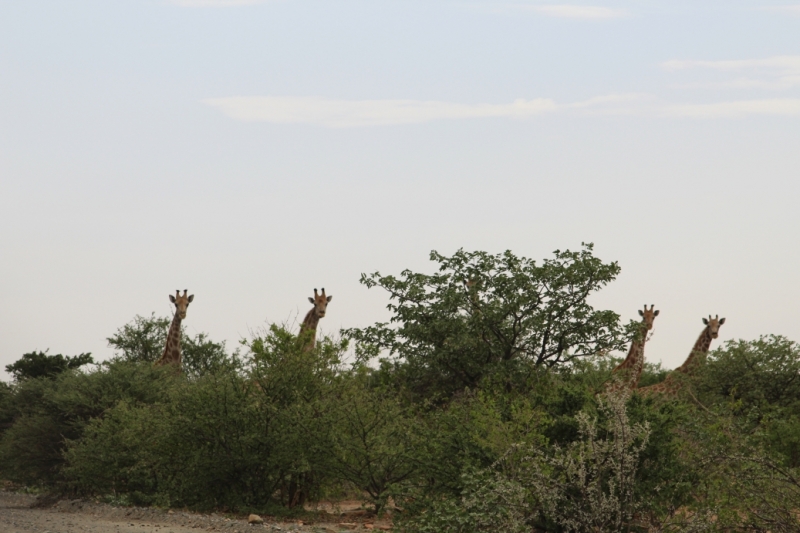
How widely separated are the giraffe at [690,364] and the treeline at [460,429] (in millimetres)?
573

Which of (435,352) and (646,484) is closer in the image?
(646,484)

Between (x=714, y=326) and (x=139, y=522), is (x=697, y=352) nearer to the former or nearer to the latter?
(x=714, y=326)

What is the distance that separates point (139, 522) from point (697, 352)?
18630 mm

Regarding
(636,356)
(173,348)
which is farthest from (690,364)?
(173,348)

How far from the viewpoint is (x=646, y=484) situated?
45.2 ft

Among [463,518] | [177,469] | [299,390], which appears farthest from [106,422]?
[463,518]

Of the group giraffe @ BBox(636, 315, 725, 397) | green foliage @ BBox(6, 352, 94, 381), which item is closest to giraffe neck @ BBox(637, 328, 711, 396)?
giraffe @ BBox(636, 315, 725, 397)

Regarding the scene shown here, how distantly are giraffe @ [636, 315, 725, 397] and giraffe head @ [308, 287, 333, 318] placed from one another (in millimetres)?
10065

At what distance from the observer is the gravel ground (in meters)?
18.1

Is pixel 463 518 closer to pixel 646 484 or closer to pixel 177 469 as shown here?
pixel 646 484

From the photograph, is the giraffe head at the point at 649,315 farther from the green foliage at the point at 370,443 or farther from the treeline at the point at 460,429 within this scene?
the green foliage at the point at 370,443

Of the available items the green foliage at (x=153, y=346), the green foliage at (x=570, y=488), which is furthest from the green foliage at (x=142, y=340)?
the green foliage at (x=570, y=488)

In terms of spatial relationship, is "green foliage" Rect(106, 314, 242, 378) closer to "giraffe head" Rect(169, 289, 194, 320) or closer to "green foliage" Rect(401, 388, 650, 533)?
"giraffe head" Rect(169, 289, 194, 320)

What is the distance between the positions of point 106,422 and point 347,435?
792 cm
